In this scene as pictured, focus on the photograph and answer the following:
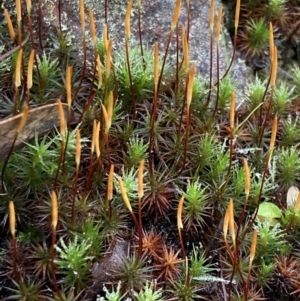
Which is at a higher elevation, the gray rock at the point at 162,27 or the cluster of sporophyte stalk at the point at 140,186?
the gray rock at the point at 162,27

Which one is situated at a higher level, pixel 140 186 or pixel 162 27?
pixel 162 27

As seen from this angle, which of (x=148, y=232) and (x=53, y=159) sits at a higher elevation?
(x=53, y=159)

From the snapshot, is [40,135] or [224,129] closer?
[40,135]

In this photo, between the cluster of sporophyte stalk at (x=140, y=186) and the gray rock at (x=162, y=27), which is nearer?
the cluster of sporophyte stalk at (x=140, y=186)

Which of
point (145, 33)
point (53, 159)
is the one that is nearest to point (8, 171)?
point (53, 159)

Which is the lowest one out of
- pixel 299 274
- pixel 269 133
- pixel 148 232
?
pixel 299 274

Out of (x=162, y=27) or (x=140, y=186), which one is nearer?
(x=140, y=186)

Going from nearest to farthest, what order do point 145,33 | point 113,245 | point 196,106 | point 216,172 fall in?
point 113,245
point 216,172
point 196,106
point 145,33

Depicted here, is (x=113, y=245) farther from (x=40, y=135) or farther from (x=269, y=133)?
(x=269, y=133)
